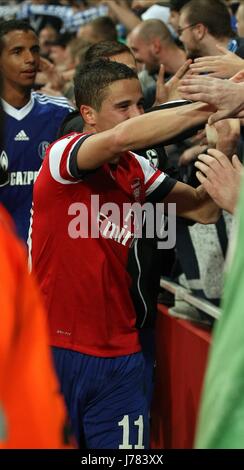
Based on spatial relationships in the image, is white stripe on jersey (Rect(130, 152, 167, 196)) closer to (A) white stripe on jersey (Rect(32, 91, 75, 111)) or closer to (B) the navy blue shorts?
(B) the navy blue shorts

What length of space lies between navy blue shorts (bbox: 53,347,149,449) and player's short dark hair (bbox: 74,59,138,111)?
102 cm

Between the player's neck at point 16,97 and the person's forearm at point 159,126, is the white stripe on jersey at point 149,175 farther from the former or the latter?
the player's neck at point 16,97

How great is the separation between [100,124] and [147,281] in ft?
2.40

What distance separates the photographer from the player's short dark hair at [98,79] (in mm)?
4160

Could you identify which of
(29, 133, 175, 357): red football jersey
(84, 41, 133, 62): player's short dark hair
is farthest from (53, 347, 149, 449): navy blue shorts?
(84, 41, 133, 62): player's short dark hair

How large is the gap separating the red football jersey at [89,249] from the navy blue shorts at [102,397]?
45mm

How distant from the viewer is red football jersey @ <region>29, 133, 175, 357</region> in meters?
3.94

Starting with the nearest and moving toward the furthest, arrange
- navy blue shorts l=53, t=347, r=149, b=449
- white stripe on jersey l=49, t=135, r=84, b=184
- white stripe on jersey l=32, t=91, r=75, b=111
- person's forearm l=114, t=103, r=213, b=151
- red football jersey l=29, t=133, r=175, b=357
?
1. person's forearm l=114, t=103, r=213, b=151
2. white stripe on jersey l=49, t=135, r=84, b=184
3. red football jersey l=29, t=133, r=175, b=357
4. navy blue shorts l=53, t=347, r=149, b=449
5. white stripe on jersey l=32, t=91, r=75, b=111

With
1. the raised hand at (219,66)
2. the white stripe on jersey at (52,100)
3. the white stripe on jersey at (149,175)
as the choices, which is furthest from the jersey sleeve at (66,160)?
the white stripe on jersey at (52,100)

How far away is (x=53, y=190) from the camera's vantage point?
154 inches

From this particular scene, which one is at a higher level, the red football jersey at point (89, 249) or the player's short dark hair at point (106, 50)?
the player's short dark hair at point (106, 50)

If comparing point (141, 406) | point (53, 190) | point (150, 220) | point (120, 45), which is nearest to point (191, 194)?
point (150, 220)

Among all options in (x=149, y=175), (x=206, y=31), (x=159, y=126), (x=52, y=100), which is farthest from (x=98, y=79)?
(x=206, y=31)

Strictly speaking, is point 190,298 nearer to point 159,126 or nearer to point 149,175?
point 149,175
